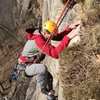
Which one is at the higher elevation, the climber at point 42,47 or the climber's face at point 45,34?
the climber's face at point 45,34

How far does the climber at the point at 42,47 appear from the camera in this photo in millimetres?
9528

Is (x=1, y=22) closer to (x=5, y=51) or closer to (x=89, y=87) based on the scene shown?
(x=5, y=51)

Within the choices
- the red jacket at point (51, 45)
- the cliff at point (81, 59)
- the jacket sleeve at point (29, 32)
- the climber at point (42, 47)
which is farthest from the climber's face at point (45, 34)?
the cliff at point (81, 59)

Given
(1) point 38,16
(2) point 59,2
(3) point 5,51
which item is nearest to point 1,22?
(3) point 5,51

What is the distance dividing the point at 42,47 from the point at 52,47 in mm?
311

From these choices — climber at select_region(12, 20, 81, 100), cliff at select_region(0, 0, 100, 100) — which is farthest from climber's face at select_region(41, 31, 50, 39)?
cliff at select_region(0, 0, 100, 100)

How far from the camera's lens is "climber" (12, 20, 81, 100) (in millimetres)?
9528

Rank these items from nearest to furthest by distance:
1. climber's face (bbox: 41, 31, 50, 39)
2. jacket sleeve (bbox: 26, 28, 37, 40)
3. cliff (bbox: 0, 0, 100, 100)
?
cliff (bbox: 0, 0, 100, 100)
climber's face (bbox: 41, 31, 50, 39)
jacket sleeve (bbox: 26, 28, 37, 40)

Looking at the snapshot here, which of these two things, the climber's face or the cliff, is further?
the climber's face

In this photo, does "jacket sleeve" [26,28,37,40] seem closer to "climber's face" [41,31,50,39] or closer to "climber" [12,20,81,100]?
"climber" [12,20,81,100]

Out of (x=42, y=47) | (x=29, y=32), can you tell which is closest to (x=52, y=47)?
(x=42, y=47)

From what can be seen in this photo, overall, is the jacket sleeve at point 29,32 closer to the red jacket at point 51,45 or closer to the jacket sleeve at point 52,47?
the red jacket at point 51,45

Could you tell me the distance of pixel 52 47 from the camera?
9.67 metres

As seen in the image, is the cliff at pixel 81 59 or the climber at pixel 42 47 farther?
the climber at pixel 42 47
